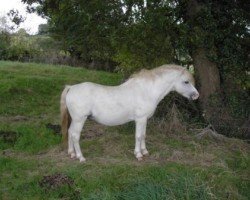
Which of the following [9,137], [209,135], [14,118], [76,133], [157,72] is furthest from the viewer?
[14,118]

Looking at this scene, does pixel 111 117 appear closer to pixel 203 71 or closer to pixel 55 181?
pixel 55 181

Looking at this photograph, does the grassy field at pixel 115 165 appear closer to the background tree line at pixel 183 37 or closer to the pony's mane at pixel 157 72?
the pony's mane at pixel 157 72

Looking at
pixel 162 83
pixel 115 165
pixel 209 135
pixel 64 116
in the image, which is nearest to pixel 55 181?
pixel 115 165

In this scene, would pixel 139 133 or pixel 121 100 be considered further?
pixel 139 133

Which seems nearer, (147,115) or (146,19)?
(147,115)

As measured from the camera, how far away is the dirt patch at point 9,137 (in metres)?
8.78

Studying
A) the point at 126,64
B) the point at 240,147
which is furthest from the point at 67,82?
the point at 240,147

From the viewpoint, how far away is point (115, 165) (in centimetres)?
734

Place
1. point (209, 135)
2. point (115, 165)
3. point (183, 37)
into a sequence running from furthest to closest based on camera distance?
point (183, 37)
point (209, 135)
point (115, 165)

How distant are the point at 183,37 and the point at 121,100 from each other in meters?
3.11

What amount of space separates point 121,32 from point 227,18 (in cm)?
249

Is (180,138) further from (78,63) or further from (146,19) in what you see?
(78,63)

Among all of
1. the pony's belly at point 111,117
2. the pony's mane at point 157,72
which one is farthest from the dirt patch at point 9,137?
the pony's mane at point 157,72

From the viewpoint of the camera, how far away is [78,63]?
80.2 ft
